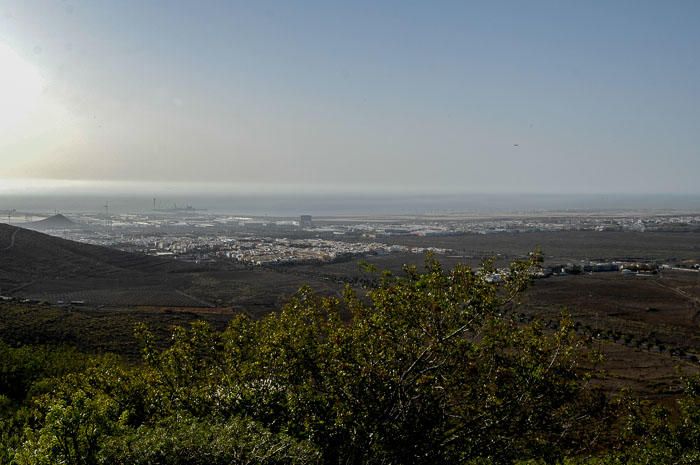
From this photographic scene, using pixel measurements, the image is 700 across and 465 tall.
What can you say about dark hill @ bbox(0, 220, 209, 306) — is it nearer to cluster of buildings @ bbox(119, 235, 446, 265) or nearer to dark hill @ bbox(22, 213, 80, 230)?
cluster of buildings @ bbox(119, 235, 446, 265)

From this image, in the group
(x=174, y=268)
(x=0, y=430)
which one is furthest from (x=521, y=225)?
(x=0, y=430)

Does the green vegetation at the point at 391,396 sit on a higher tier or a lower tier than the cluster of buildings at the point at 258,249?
higher

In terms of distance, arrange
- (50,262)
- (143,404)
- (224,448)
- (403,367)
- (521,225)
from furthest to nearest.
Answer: (521,225)
(50,262)
(143,404)
(403,367)
(224,448)

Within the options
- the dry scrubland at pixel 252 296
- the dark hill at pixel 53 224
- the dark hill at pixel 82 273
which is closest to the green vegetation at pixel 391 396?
the dry scrubland at pixel 252 296

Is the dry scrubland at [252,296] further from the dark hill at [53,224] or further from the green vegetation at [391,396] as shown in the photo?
the dark hill at [53,224]

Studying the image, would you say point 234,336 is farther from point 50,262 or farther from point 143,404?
point 50,262

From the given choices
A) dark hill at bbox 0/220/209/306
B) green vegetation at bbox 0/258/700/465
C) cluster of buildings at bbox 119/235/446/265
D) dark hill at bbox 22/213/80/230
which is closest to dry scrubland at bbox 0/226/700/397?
dark hill at bbox 0/220/209/306

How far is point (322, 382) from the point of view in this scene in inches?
318

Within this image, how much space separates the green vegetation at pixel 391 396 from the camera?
696 centimetres

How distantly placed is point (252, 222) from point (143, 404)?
118 metres

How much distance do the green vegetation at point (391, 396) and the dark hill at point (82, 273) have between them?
34340 mm

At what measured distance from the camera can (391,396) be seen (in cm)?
742

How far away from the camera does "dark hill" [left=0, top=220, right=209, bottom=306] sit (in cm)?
4225

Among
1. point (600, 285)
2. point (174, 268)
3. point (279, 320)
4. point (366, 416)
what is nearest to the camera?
point (366, 416)
